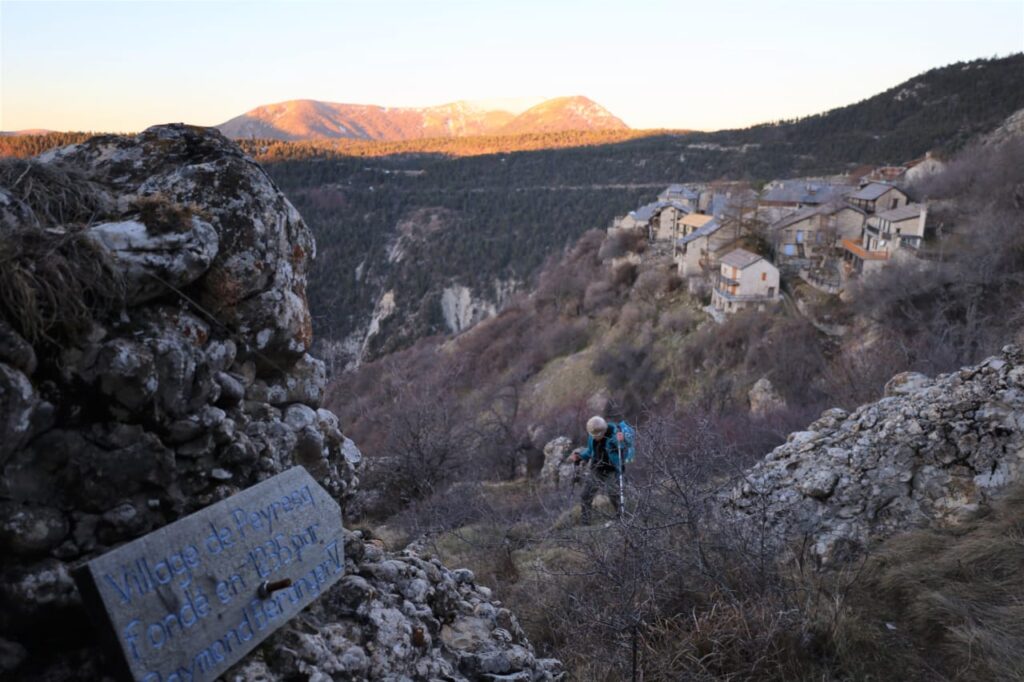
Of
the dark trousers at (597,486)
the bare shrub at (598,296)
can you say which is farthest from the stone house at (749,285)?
the dark trousers at (597,486)

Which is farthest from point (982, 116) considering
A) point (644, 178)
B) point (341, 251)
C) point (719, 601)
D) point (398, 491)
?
point (719, 601)

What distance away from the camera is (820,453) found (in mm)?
6621

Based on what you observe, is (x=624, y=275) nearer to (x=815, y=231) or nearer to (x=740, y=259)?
(x=740, y=259)

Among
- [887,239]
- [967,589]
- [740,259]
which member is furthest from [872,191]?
[967,589]

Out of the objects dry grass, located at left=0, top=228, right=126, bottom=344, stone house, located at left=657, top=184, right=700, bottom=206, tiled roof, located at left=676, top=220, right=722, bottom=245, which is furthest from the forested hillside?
dry grass, located at left=0, top=228, right=126, bottom=344

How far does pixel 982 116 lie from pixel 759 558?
220 feet

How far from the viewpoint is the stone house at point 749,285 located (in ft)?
111

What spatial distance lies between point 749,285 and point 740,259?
1.51 m

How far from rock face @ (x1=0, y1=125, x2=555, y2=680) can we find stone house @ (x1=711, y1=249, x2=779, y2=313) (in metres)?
32.2

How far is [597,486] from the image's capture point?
6176 millimetres

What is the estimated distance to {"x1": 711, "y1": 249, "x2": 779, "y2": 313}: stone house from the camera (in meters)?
33.8

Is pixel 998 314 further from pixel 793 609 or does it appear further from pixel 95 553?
pixel 95 553

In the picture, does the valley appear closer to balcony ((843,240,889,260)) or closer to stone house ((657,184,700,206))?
balcony ((843,240,889,260))

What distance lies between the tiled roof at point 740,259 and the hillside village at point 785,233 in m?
0.05
